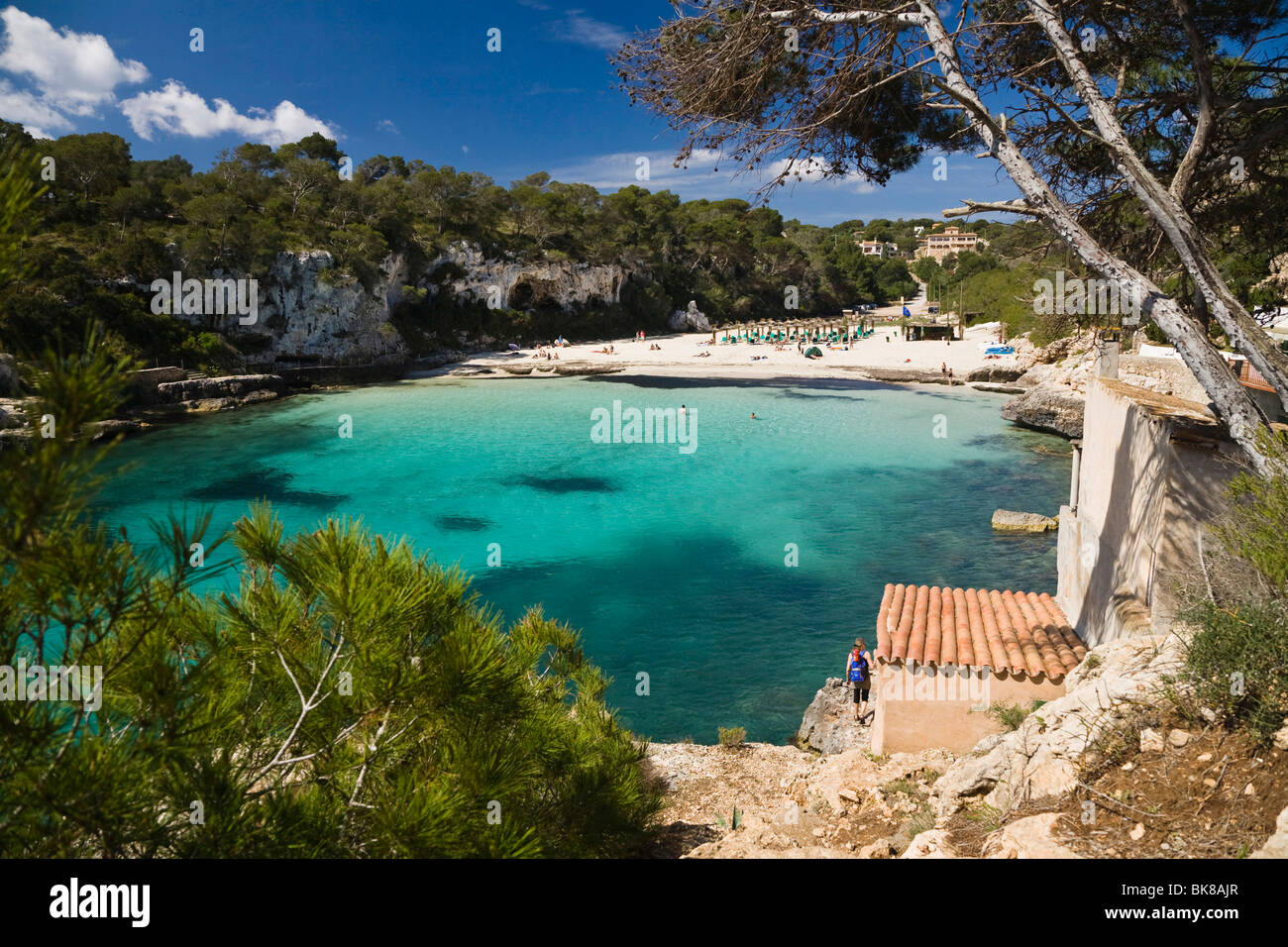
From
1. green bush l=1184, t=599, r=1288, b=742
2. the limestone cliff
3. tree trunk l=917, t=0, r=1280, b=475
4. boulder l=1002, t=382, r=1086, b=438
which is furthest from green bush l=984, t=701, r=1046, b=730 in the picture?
the limestone cliff

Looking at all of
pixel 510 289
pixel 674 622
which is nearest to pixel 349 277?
pixel 510 289

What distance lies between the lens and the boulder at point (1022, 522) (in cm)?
1739

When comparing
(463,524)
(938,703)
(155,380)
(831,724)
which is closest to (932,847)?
(938,703)

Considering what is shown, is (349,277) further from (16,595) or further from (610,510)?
(16,595)

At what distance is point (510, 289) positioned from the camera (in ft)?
195

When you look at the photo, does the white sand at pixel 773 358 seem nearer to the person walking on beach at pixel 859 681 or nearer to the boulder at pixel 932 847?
the person walking on beach at pixel 859 681

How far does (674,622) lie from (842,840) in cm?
820

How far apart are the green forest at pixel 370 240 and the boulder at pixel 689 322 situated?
1.35m

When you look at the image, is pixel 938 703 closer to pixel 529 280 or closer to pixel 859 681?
pixel 859 681

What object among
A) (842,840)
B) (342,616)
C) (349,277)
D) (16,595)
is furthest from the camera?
(349,277)

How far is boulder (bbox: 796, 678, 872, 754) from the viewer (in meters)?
8.80

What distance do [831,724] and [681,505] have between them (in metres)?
11.9

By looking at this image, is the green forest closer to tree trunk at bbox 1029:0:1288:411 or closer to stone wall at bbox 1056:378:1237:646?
tree trunk at bbox 1029:0:1288:411
